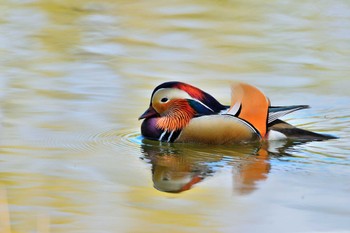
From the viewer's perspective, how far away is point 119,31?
38.5 ft

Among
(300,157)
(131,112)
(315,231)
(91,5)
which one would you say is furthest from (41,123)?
(91,5)

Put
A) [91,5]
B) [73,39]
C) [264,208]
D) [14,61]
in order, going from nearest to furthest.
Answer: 1. [264,208]
2. [14,61]
3. [73,39]
4. [91,5]

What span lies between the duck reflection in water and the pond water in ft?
0.05

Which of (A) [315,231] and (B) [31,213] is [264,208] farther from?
(B) [31,213]

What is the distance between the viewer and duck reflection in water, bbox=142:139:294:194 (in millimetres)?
6586

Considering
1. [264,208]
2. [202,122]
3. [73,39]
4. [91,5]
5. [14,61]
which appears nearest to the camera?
[264,208]

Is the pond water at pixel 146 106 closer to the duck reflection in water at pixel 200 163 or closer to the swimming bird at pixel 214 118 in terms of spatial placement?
the duck reflection in water at pixel 200 163

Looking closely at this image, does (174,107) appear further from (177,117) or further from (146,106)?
(146,106)

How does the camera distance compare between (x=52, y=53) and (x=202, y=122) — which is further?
(x=52, y=53)

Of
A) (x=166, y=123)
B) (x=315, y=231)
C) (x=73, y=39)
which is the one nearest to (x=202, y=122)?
(x=166, y=123)

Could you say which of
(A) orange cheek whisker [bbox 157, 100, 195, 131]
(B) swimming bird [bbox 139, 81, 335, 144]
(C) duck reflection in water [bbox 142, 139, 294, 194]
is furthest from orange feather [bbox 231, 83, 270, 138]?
(A) orange cheek whisker [bbox 157, 100, 195, 131]

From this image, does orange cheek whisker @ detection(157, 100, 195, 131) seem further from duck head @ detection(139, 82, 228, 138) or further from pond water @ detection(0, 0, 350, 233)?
pond water @ detection(0, 0, 350, 233)

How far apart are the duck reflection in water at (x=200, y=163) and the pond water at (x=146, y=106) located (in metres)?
0.01

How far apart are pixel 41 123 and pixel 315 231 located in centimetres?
326
